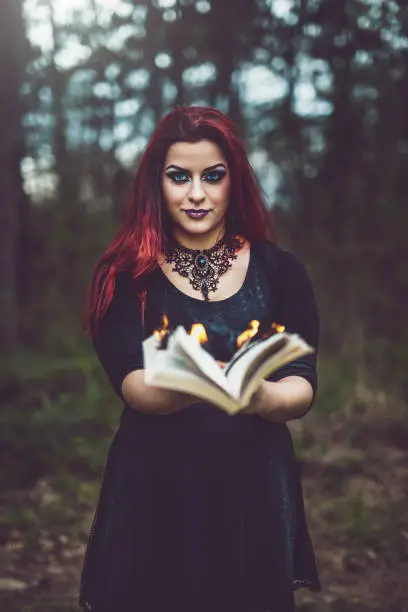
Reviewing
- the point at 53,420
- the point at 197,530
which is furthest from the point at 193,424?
the point at 53,420

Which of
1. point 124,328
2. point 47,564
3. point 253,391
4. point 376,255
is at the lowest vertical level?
point 47,564

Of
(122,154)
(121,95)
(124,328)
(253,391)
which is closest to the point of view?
(253,391)

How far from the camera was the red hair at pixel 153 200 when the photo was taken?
191 cm

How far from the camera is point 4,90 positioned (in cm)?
711

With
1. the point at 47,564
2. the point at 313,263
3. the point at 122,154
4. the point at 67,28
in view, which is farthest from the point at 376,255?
the point at 47,564

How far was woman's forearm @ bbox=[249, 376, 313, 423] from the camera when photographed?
1696mm

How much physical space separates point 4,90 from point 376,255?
165 inches

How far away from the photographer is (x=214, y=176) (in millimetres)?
1941

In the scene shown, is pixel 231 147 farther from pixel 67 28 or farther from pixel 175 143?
pixel 67 28

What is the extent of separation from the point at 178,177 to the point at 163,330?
40 cm

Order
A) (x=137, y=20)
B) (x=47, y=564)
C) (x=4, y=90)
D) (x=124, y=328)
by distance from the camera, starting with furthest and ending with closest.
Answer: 1. (x=137, y=20)
2. (x=4, y=90)
3. (x=47, y=564)
4. (x=124, y=328)

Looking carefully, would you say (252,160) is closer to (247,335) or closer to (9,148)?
(9,148)

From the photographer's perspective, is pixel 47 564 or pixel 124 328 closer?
pixel 124 328

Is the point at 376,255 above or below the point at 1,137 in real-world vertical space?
below
